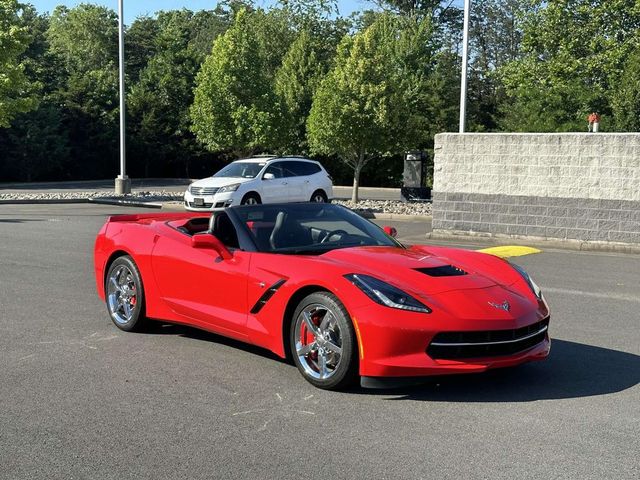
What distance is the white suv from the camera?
69.8 feet

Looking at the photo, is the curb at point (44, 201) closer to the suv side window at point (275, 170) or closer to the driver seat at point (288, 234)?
the suv side window at point (275, 170)

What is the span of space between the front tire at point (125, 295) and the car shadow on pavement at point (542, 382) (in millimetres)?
2745

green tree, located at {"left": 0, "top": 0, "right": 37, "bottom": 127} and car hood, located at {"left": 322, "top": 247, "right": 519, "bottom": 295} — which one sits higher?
green tree, located at {"left": 0, "top": 0, "right": 37, "bottom": 127}

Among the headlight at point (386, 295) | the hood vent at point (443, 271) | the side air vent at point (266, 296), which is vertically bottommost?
the side air vent at point (266, 296)

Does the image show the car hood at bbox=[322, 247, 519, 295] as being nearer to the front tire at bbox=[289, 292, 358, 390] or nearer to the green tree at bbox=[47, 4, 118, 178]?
the front tire at bbox=[289, 292, 358, 390]

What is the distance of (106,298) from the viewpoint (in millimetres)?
7527

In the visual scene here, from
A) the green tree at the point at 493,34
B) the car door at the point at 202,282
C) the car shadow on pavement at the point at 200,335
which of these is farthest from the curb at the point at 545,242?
the green tree at the point at 493,34

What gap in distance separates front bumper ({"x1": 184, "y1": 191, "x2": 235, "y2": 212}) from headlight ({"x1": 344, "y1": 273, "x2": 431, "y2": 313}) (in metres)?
15.9

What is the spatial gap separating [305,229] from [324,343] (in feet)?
4.47

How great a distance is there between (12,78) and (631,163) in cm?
2128

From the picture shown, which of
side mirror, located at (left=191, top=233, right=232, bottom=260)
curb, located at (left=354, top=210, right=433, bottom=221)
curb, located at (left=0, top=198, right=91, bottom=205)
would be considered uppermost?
side mirror, located at (left=191, top=233, right=232, bottom=260)

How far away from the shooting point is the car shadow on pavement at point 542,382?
17.4 feet

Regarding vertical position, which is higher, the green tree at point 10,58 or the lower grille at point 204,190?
the green tree at point 10,58

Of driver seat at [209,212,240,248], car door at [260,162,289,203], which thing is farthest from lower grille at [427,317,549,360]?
car door at [260,162,289,203]
